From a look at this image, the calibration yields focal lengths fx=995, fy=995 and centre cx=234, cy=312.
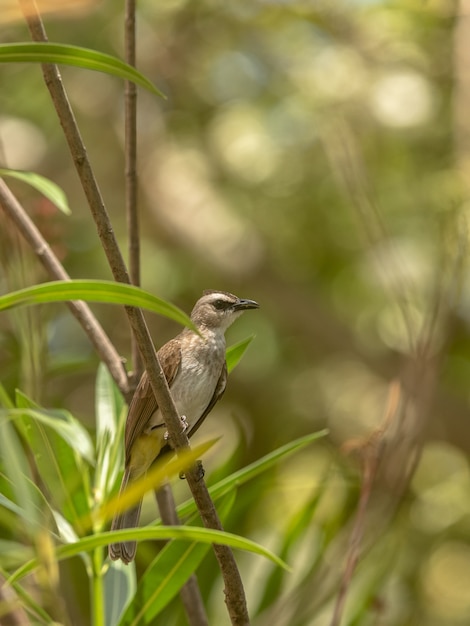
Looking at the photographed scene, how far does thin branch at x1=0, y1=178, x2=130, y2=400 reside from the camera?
2.70 m

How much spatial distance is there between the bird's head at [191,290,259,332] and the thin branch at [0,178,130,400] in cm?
101

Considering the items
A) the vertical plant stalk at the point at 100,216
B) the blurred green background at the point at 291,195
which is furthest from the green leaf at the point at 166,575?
the blurred green background at the point at 291,195

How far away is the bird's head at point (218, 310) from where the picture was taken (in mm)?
3963

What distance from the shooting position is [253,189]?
6.51m

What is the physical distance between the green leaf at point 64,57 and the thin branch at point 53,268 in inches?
30.6

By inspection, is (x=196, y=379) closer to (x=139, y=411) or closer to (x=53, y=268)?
(x=139, y=411)

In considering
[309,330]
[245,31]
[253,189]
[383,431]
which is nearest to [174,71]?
[245,31]

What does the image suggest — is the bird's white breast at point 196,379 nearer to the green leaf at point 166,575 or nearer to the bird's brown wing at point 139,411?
the bird's brown wing at point 139,411

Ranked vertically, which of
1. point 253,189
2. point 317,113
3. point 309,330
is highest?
point 317,113

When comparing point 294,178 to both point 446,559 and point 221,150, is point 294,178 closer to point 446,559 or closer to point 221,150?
point 221,150

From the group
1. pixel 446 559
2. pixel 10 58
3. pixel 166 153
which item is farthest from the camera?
pixel 166 153

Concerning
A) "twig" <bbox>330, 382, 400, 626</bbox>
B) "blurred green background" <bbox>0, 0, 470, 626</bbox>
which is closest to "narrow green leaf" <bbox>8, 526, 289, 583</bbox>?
"twig" <bbox>330, 382, 400, 626</bbox>

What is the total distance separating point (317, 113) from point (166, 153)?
1537 millimetres

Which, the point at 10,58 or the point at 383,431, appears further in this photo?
the point at 383,431
